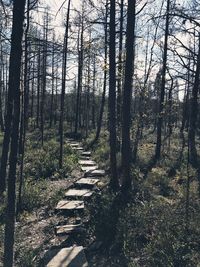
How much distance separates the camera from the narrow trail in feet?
25.1

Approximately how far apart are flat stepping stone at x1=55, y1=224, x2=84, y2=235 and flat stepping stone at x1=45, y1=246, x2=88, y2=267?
901mm

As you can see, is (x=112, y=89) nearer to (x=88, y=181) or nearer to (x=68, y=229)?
(x=88, y=181)

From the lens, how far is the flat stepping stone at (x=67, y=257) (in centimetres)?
746

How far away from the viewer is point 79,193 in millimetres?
12172

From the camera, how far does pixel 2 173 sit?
13.1m

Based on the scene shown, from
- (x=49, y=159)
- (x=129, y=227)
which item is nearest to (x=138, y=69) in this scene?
(x=49, y=159)

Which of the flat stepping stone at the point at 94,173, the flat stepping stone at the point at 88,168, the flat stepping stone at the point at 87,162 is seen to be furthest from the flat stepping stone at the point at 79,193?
the flat stepping stone at the point at 87,162

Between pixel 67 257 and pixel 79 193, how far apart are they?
4.42 meters

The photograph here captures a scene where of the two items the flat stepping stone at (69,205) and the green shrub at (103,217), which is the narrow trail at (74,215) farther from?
the green shrub at (103,217)

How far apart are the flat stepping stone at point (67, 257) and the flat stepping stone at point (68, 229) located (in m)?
0.90

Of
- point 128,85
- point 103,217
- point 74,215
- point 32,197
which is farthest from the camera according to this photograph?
point 32,197

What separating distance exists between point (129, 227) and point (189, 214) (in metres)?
1.57

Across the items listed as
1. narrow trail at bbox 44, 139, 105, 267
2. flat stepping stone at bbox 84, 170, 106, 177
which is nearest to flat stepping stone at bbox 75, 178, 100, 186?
narrow trail at bbox 44, 139, 105, 267

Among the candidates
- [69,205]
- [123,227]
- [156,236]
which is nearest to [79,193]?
[69,205]
